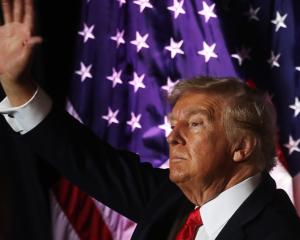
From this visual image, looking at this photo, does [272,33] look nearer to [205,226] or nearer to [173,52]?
[173,52]

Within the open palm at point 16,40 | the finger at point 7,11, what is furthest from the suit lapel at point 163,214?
the finger at point 7,11

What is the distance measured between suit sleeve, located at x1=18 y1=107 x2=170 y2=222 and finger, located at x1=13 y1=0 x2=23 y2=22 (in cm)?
26

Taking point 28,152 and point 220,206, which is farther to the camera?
point 28,152

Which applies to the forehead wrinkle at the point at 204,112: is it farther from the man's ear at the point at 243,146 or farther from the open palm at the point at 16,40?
the open palm at the point at 16,40

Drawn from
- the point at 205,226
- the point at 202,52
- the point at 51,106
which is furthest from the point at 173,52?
the point at 205,226

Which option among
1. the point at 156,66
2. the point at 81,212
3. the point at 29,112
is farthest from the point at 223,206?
the point at 81,212

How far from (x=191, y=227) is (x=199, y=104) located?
0.31 m

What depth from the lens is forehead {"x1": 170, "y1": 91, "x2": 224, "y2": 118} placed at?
1.50 m

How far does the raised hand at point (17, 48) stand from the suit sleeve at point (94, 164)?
11 centimetres

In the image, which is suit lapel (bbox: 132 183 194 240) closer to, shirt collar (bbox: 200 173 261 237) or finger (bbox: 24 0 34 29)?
shirt collar (bbox: 200 173 261 237)

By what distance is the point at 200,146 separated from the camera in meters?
1.47

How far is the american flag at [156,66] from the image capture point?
2340 millimetres

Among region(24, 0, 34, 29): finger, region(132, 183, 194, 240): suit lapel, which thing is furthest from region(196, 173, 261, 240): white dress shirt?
region(24, 0, 34, 29): finger

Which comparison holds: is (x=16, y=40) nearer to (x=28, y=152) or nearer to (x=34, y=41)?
(x=34, y=41)
